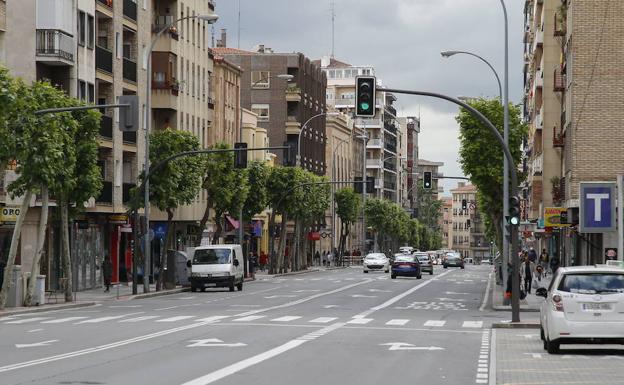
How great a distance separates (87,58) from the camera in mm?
63406

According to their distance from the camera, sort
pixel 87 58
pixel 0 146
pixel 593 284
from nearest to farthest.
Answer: pixel 593 284
pixel 0 146
pixel 87 58

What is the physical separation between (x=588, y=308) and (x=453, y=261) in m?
117

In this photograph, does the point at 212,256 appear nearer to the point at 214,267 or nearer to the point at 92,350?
the point at 214,267

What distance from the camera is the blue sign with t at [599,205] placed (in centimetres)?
3203

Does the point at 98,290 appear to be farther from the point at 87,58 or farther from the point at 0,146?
the point at 0,146

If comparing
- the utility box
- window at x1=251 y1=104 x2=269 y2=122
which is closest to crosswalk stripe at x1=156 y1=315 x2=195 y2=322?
the utility box

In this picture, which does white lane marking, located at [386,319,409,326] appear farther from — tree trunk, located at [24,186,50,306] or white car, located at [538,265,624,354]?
tree trunk, located at [24,186,50,306]

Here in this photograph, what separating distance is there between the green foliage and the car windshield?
2683mm

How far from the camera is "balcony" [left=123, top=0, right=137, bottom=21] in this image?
233ft

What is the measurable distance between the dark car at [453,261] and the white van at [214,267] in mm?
78545

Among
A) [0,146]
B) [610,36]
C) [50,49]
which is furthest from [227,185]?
[0,146]

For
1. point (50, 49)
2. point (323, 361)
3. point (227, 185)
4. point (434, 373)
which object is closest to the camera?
point (434, 373)

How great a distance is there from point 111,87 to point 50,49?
10061mm

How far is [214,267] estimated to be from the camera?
6262cm
